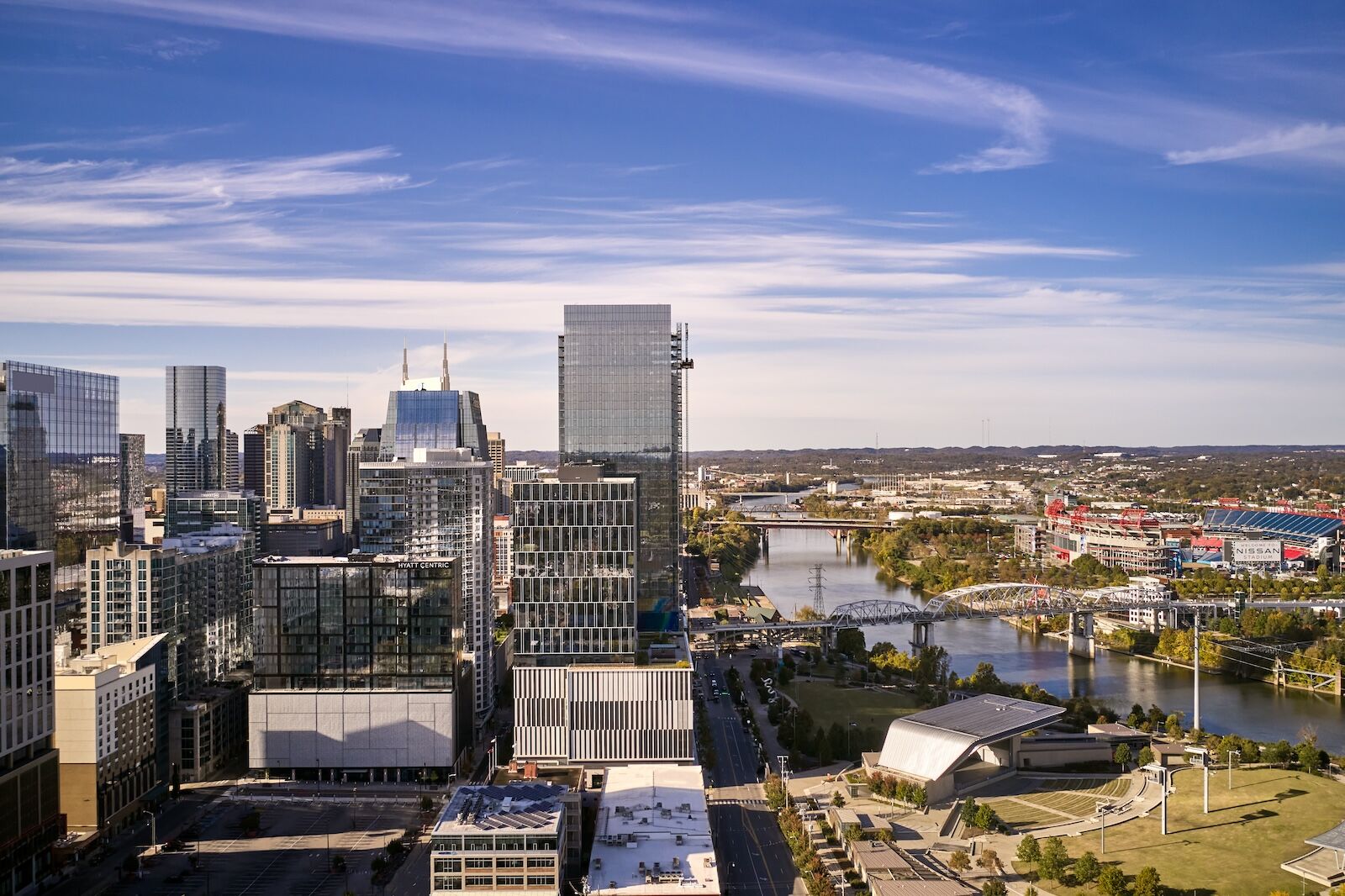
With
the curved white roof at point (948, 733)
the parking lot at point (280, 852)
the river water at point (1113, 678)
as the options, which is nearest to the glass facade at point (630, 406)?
the curved white roof at point (948, 733)

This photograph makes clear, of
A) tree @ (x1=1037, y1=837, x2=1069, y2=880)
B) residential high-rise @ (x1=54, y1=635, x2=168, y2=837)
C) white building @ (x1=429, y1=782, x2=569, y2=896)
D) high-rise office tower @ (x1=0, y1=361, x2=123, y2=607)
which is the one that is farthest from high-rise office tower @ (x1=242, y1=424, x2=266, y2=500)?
tree @ (x1=1037, y1=837, x2=1069, y2=880)

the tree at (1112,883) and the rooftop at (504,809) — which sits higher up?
the rooftop at (504,809)

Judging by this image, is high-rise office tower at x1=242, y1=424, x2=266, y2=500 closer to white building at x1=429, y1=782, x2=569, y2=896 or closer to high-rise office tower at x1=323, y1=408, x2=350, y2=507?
high-rise office tower at x1=323, y1=408, x2=350, y2=507

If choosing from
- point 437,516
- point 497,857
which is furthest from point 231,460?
point 497,857

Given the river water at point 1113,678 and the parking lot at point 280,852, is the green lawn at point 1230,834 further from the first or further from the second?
the parking lot at point 280,852

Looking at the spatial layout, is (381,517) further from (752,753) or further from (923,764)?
(923,764)
